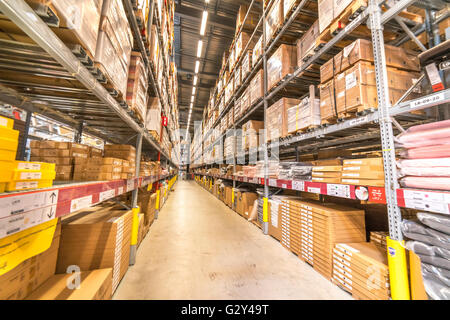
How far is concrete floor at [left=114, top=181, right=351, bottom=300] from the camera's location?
172 cm

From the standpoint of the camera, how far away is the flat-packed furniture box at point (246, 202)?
4570 millimetres

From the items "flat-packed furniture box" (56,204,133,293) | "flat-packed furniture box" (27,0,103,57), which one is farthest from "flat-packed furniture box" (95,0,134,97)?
"flat-packed furniture box" (56,204,133,293)

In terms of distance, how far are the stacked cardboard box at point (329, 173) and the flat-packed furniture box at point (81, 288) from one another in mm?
2412

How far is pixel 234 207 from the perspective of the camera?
18.4ft

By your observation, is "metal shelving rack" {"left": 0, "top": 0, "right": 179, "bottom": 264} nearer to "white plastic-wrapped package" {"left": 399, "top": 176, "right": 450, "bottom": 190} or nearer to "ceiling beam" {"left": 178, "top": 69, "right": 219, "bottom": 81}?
"white plastic-wrapped package" {"left": 399, "top": 176, "right": 450, "bottom": 190}

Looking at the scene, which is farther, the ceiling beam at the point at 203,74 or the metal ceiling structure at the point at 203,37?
the ceiling beam at the point at 203,74

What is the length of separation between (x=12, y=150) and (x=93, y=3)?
1.14 metres

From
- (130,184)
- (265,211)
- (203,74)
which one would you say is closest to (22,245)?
(130,184)

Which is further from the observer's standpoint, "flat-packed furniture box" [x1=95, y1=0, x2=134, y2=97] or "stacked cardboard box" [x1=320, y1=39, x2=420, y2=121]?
"stacked cardboard box" [x1=320, y1=39, x2=420, y2=121]

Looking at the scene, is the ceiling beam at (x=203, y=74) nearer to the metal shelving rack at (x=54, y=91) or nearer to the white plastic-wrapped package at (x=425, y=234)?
the metal shelving rack at (x=54, y=91)

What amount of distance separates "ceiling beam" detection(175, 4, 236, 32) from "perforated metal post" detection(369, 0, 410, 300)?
7.18 meters

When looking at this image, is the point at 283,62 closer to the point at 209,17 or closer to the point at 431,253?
the point at 431,253

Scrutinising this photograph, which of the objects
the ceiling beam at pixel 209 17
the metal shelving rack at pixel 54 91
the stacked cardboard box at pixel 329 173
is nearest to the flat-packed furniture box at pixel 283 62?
the stacked cardboard box at pixel 329 173

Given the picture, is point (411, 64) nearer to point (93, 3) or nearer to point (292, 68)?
point (292, 68)
